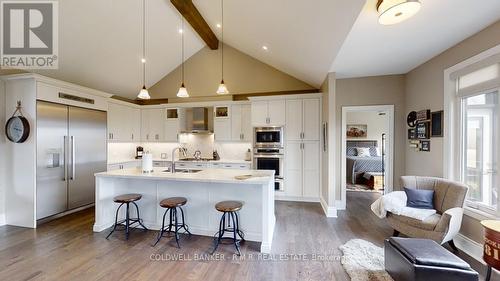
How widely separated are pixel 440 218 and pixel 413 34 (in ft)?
7.53

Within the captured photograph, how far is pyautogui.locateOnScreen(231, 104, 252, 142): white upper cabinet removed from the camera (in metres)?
5.52

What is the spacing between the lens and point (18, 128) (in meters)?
3.49

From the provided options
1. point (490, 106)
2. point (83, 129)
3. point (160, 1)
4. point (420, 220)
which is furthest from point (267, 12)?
point (83, 129)

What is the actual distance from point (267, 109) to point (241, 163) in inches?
56.8

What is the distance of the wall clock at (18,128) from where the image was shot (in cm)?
347

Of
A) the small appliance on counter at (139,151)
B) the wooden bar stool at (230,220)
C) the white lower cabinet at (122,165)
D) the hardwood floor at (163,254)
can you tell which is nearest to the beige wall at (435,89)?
the hardwood floor at (163,254)

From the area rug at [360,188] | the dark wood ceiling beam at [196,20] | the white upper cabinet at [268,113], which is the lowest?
the area rug at [360,188]

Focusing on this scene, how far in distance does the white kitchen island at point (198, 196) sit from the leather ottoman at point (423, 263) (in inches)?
54.5

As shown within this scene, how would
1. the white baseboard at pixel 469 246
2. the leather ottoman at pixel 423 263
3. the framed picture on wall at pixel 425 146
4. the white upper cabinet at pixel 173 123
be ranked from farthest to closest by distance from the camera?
the white upper cabinet at pixel 173 123 → the framed picture on wall at pixel 425 146 → the white baseboard at pixel 469 246 → the leather ottoman at pixel 423 263

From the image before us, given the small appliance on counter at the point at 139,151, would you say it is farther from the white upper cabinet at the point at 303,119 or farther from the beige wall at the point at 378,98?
the beige wall at the point at 378,98

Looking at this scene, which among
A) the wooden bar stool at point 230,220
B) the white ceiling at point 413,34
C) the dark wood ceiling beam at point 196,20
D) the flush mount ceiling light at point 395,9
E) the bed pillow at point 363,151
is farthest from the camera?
the bed pillow at point 363,151

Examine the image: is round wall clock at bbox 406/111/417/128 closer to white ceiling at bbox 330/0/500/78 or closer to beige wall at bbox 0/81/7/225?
white ceiling at bbox 330/0/500/78

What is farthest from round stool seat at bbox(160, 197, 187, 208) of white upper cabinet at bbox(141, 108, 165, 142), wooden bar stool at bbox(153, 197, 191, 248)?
white upper cabinet at bbox(141, 108, 165, 142)

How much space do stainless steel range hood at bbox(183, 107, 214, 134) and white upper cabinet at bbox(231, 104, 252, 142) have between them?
62 cm
